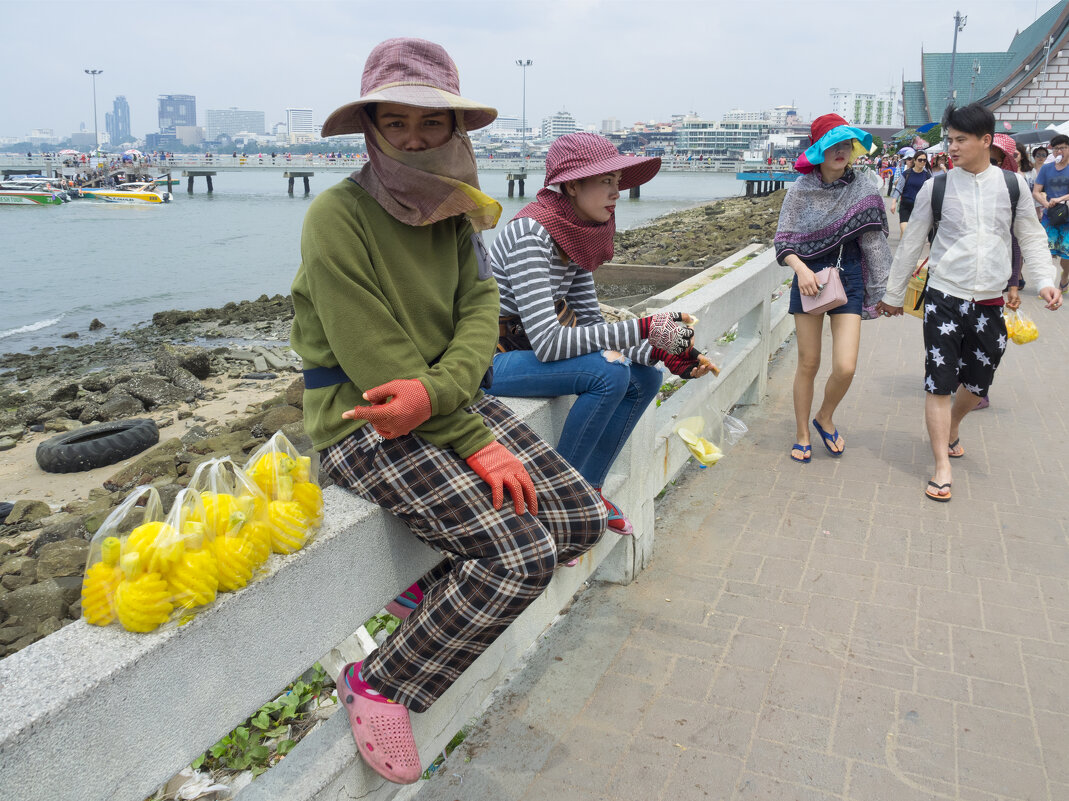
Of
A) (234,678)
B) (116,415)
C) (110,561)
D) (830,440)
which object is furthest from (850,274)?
(116,415)

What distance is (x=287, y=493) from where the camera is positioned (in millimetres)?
2010

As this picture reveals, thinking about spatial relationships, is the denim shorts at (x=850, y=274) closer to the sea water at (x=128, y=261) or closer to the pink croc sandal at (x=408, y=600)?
the pink croc sandal at (x=408, y=600)

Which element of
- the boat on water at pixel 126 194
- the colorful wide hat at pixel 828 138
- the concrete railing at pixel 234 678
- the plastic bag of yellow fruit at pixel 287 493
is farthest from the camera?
the boat on water at pixel 126 194

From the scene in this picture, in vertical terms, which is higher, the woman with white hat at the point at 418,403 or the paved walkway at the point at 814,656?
the woman with white hat at the point at 418,403

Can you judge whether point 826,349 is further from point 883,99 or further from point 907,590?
point 883,99

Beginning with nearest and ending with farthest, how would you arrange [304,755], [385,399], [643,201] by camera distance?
[304,755], [385,399], [643,201]

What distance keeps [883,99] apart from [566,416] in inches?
6695

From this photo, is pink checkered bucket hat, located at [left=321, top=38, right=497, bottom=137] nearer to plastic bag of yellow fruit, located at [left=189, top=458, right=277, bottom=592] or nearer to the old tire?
plastic bag of yellow fruit, located at [left=189, top=458, right=277, bottom=592]

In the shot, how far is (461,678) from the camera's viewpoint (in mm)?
2586

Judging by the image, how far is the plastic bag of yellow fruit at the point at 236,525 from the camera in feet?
5.79

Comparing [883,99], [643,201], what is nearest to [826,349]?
[643,201]

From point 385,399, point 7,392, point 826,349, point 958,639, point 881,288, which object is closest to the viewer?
point 385,399

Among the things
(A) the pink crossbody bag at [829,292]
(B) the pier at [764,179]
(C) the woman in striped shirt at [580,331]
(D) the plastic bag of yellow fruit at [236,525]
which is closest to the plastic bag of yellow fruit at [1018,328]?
(A) the pink crossbody bag at [829,292]

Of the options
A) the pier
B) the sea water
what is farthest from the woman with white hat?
the pier
